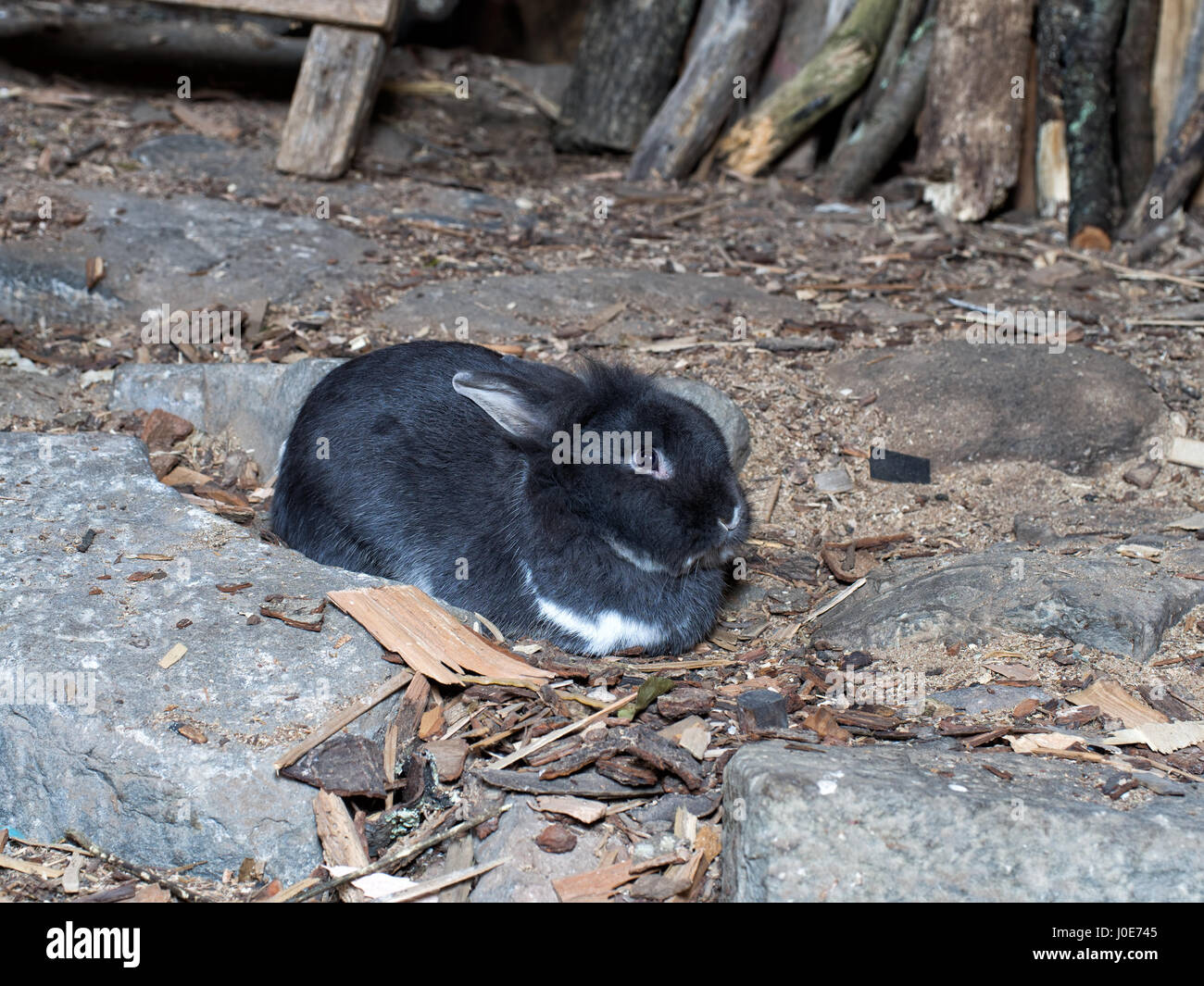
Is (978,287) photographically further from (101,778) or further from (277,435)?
(101,778)

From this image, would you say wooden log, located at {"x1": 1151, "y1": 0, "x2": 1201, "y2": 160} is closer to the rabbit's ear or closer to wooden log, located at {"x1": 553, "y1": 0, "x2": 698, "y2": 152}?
wooden log, located at {"x1": 553, "y1": 0, "x2": 698, "y2": 152}

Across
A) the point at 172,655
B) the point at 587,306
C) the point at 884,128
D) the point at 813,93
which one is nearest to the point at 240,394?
the point at 587,306

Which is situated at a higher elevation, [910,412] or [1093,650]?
[910,412]

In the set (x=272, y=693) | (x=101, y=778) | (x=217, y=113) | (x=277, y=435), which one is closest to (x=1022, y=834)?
(x=272, y=693)

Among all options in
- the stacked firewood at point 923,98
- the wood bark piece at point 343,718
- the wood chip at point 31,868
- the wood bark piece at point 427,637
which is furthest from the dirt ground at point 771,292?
Result: the wood bark piece at point 427,637

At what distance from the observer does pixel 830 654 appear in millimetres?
4176

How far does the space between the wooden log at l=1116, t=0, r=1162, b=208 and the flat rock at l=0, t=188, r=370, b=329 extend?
503cm

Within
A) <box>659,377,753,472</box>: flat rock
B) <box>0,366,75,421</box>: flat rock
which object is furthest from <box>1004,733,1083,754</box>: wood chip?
<box>0,366,75,421</box>: flat rock

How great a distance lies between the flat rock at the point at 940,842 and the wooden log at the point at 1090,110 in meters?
5.65

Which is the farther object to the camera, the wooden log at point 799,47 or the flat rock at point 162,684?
the wooden log at point 799,47

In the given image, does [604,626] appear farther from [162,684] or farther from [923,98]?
[923,98]

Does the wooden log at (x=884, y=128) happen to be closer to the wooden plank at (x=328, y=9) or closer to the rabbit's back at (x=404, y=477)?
the wooden plank at (x=328, y=9)

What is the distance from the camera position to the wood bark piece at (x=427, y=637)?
151 inches

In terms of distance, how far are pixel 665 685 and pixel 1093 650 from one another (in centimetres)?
140
